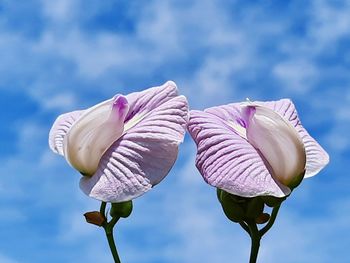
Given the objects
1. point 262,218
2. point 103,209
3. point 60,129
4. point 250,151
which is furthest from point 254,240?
point 60,129

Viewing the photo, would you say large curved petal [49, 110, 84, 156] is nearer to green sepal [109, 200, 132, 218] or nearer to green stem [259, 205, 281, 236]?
green sepal [109, 200, 132, 218]

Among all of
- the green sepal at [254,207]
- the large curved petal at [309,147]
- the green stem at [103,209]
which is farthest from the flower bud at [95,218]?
the large curved petal at [309,147]

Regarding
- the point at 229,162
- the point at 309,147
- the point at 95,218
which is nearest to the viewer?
the point at 229,162

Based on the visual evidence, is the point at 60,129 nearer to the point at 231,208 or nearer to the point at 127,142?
the point at 127,142

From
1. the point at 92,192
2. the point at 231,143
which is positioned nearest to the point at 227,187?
the point at 231,143

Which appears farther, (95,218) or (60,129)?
(60,129)

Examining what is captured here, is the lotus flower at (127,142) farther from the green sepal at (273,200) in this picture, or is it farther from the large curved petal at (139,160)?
the green sepal at (273,200)

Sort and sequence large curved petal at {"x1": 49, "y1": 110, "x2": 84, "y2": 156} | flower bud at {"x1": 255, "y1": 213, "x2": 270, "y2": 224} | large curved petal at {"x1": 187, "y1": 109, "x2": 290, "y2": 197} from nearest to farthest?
large curved petal at {"x1": 187, "y1": 109, "x2": 290, "y2": 197} < flower bud at {"x1": 255, "y1": 213, "x2": 270, "y2": 224} < large curved petal at {"x1": 49, "y1": 110, "x2": 84, "y2": 156}

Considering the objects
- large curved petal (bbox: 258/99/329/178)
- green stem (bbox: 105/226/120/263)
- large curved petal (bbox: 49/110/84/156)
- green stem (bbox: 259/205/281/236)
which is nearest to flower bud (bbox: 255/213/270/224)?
green stem (bbox: 259/205/281/236)

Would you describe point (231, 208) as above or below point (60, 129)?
below
